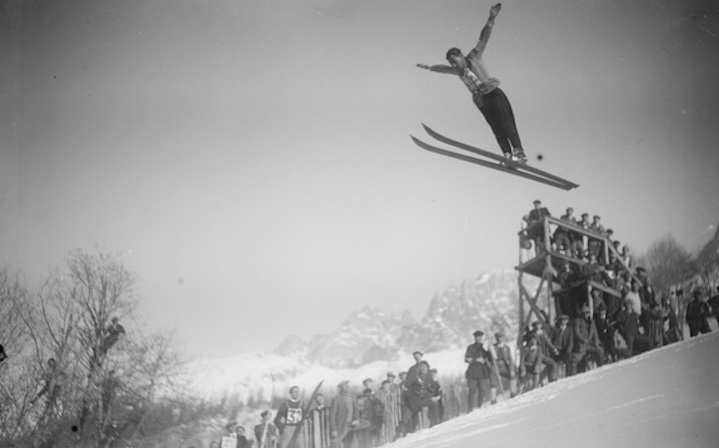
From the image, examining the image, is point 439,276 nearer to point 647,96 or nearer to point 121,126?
point 647,96

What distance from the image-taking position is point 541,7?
7.31 m

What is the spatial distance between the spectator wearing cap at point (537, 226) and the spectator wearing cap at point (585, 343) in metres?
0.75

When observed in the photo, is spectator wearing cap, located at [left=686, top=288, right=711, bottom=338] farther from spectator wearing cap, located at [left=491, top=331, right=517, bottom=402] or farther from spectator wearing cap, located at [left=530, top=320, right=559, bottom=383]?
spectator wearing cap, located at [left=491, top=331, right=517, bottom=402]

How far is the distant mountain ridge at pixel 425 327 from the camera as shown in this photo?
→ 6930 mm

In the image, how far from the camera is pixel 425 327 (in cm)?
712

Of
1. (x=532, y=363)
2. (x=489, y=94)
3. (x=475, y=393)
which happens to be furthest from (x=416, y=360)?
(x=489, y=94)

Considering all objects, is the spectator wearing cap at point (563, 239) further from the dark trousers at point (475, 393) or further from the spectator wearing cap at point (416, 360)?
the spectator wearing cap at point (416, 360)

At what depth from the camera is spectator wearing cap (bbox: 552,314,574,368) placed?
6957mm

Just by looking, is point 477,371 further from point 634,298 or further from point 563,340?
point 634,298

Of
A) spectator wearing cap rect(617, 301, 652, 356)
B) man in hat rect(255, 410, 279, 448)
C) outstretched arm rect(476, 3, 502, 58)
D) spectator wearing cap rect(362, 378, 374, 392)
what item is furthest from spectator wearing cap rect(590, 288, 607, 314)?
man in hat rect(255, 410, 279, 448)

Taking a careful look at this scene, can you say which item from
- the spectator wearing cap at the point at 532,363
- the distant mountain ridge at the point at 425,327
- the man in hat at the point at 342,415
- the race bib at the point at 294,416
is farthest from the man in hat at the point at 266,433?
the spectator wearing cap at the point at 532,363

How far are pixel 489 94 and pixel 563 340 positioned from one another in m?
2.44

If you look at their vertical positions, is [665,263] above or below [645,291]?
above

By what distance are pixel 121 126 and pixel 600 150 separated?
4701 millimetres
